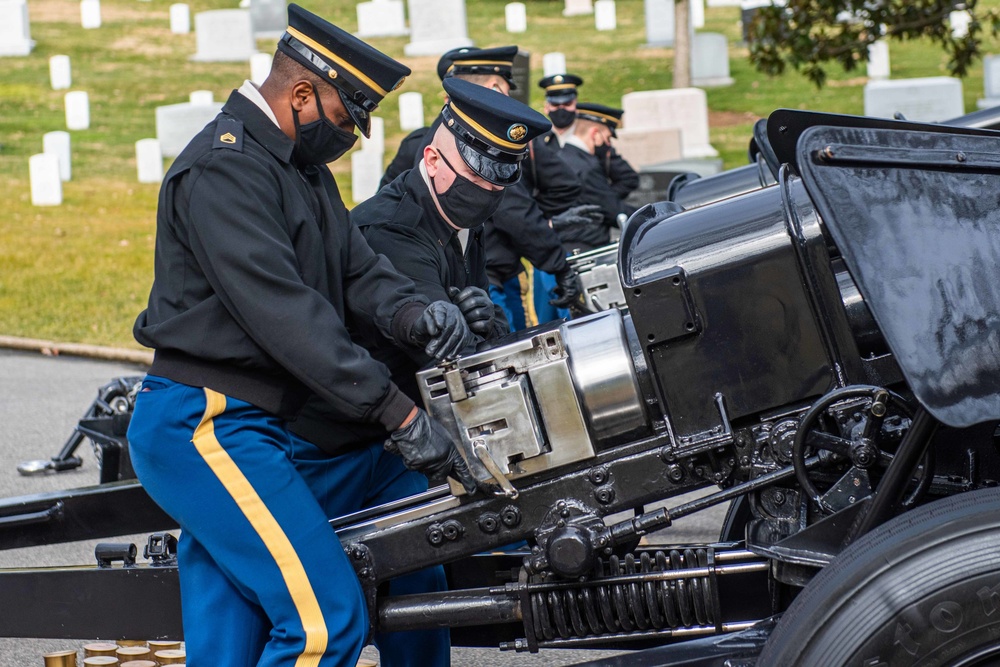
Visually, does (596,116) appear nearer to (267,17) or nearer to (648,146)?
(648,146)

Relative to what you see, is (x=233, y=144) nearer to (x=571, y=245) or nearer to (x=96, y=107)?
(x=571, y=245)

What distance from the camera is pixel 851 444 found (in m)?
2.27

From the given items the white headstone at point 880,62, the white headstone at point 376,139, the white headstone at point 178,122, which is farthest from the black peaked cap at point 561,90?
the white headstone at point 880,62

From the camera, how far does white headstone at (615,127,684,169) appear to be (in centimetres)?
1480

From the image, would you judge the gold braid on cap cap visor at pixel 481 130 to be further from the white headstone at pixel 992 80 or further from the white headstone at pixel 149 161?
the white headstone at pixel 992 80

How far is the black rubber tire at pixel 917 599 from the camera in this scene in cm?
194

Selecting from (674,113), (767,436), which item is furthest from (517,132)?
(674,113)

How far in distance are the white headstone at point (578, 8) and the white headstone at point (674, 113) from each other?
1341cm

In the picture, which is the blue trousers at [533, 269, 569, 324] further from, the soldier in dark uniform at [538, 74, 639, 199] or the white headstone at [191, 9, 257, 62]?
the white headstone at [191, 9, 257, 62]

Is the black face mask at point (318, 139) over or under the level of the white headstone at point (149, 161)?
over

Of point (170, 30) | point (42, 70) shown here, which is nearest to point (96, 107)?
point (42, 70)

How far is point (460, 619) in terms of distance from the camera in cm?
265

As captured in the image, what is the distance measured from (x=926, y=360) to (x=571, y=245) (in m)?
5.54

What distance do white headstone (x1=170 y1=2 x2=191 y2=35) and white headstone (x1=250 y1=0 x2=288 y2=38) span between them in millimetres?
2348
